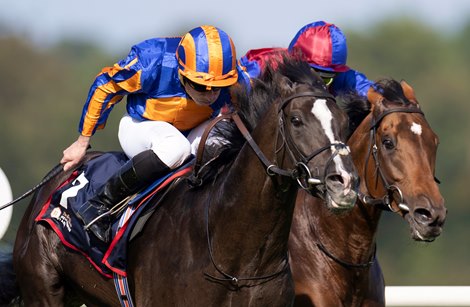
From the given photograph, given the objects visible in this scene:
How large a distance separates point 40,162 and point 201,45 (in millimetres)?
27084

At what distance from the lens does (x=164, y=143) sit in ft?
19.9

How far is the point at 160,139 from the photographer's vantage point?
6.12 meters

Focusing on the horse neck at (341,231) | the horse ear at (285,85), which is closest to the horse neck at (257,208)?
the horse ear at (285,85)

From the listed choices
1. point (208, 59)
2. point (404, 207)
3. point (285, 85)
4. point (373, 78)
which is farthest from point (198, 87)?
point (373, 78)

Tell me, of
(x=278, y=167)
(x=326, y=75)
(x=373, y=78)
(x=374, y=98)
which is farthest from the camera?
(x=373, y=78)

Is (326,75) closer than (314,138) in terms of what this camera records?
No

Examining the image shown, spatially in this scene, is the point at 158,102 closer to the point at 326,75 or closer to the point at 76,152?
the point at 76,152

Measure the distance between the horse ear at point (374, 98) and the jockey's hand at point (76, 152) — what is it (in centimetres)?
158

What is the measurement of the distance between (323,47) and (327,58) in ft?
0.22

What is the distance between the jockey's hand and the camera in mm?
6530

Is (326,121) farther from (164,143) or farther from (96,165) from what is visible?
(96,165)

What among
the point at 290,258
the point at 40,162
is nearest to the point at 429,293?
the point at 290,258

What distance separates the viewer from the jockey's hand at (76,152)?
6.53 metres

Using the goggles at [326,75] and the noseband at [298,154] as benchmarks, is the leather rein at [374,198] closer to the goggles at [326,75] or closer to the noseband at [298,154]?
the goggles at [326,75]
